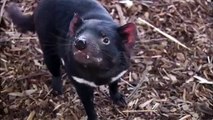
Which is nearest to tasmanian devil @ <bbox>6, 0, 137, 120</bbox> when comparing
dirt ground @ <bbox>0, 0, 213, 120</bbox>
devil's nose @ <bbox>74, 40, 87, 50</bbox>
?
devil's nose @ <bbox>74, 40, 87, 50</bbox>

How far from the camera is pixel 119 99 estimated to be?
277cm

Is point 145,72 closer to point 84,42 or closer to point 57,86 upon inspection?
point 57,86

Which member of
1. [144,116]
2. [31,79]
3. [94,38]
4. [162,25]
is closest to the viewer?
[94,38]

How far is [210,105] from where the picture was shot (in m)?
2.81

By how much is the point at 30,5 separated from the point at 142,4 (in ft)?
2.68

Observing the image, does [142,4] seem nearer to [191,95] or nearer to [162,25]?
[162,25]

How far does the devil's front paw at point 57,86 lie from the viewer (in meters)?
2.80

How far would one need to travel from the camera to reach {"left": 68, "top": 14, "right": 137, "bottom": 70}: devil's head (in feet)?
6.48

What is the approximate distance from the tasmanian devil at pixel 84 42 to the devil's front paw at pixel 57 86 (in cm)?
2

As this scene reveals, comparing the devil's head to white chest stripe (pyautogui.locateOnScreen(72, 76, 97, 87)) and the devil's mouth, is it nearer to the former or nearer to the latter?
the devil's mouth

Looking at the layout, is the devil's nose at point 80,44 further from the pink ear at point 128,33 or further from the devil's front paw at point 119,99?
the devil's front paw at point 119,99

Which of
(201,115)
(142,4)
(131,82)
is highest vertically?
(142,4)

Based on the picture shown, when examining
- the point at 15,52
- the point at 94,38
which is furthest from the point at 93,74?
the point at 15,52

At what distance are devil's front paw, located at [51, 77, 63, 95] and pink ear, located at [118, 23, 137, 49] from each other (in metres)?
0.79
